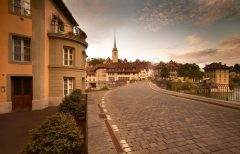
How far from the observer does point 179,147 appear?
5.03 meters

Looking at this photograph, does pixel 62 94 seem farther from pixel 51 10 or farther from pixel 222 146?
pixel 222 146

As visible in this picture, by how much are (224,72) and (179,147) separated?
315ft

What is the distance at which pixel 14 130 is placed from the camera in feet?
29.0

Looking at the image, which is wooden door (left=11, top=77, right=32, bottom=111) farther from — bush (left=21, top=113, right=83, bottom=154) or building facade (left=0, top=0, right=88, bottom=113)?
bush (left=21, top=113, right=83, bottom=154)

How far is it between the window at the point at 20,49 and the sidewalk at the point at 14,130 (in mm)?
4473

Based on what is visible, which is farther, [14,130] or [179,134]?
[14,130]

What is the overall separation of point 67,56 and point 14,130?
10.1 meters

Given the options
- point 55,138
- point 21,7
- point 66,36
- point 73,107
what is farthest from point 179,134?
point 21,7

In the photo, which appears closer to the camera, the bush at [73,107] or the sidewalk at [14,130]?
the sidewalk at [14,130]

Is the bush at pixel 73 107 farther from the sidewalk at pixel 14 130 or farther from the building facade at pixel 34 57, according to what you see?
the building facade at pixel 34 57

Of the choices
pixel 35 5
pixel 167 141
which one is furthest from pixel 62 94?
pixel 167 141

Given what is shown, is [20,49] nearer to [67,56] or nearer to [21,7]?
[21,7]

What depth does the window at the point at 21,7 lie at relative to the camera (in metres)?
13.5

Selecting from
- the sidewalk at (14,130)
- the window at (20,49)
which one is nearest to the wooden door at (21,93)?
the sidewalk at (14,130)
